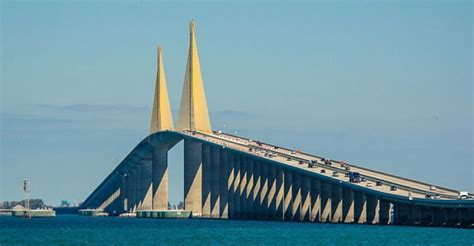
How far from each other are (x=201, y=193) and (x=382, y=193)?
6134 cm

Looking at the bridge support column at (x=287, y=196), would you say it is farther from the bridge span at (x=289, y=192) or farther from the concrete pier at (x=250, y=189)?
Answer: the concrete pier at (x=250, y=189)

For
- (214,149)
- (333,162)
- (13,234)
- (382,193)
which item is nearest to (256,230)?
(382,193)

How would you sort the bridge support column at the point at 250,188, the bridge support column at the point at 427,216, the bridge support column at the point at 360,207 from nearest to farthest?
the bridge support column at the point at 427,216, the bridge support column at the point at 360,207, the bridge support column at the point at 250,188

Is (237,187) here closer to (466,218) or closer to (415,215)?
(415,215)

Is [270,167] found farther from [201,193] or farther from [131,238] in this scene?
[131,238]

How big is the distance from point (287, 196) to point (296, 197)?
291 cm

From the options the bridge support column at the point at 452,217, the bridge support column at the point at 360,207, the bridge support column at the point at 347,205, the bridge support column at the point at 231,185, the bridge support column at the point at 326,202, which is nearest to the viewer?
the bridge support column at the point at 452,217

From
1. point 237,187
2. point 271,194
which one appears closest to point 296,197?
point 271,194

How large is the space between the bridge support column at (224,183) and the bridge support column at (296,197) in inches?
845

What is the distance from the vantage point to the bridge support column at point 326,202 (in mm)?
154125

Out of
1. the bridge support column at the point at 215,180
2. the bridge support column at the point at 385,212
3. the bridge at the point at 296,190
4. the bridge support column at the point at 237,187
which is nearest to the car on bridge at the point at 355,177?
the bridge at the point at 296,190

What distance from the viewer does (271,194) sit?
171 metres

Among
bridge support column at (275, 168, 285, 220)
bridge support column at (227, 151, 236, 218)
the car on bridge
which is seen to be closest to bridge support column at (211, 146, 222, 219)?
bridge support column at (227, 151, 236, 218)

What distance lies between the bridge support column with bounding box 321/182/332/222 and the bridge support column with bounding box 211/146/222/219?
3290 cm
